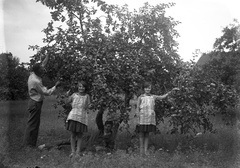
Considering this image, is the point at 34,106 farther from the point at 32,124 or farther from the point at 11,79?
the point at 11,79

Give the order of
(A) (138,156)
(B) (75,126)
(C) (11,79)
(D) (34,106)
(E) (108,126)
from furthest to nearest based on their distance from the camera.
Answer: (C) (11,79) < (E) (108,126) < (D) (34,106) < (B) (75,126) < (A) (138,156)

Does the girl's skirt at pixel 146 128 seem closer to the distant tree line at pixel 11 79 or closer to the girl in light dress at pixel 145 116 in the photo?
the girl in light dress at pixel 145 116

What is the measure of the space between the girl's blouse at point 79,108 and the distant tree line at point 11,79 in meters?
6.48

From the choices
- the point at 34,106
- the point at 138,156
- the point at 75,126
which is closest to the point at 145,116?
the point at 138,156

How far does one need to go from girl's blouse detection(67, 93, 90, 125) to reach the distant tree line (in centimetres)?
648

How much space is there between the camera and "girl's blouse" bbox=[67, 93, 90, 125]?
6555 millimetres

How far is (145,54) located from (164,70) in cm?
67

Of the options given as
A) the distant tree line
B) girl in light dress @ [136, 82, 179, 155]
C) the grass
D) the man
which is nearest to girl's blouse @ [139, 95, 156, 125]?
girl in light dress @ [136, 82, 179, 155]

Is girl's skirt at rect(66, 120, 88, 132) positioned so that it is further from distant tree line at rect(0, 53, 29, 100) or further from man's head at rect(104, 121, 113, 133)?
distant tree line at rect(0, 53, 29, 100)

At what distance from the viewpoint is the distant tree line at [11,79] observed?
45.8 ft

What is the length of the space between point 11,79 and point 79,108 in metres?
11.1

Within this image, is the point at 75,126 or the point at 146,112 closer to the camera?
the point at 75,126

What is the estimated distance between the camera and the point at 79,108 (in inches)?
259

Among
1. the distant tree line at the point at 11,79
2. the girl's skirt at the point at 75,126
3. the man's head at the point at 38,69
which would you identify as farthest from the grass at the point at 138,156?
the distant tree line at the point at 11,79
